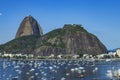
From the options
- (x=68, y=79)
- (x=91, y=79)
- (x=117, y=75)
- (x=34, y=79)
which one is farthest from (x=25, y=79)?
(x=117, y=75)

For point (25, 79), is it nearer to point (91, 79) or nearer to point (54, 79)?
point (54, 79)

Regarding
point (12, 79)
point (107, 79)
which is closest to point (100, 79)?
point (107, 79)

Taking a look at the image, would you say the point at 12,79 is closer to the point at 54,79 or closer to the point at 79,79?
the point at 54,79

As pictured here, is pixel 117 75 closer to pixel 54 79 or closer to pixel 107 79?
pixel 107 79

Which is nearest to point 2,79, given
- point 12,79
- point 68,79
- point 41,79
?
point 12,79

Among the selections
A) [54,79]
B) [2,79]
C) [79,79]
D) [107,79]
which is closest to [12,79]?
[2,79]

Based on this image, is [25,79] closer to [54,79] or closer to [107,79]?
[54,79]
